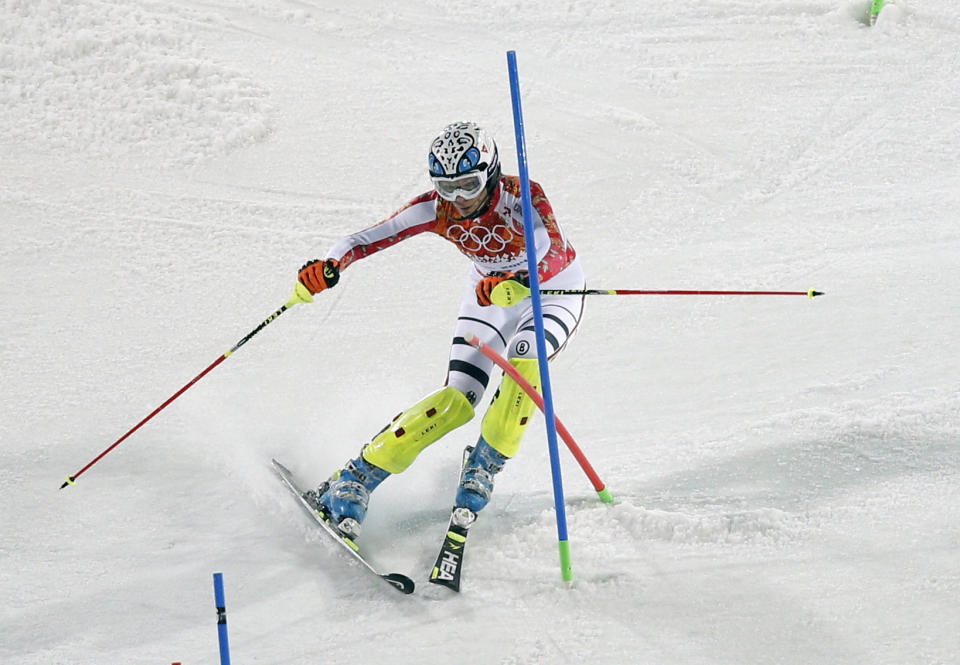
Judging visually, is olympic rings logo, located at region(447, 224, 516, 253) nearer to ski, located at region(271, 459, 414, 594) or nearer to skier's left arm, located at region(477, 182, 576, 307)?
skier's left arm, located at region(477, 182, 576, 307)

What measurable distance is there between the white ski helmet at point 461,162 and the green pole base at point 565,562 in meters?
1.27

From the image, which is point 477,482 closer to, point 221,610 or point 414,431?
point 414,431

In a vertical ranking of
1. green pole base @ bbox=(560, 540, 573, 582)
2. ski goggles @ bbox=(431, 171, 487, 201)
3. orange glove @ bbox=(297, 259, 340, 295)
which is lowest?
green pole base @ bbox=(560, 540, 573, 582)

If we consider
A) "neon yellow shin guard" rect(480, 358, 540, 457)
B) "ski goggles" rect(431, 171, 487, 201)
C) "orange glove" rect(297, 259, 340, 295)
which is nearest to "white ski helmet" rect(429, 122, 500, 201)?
"ski goggles" rect(431, 171, 487, 201)

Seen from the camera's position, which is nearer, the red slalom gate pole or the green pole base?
the green pole base

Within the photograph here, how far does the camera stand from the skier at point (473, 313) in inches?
166

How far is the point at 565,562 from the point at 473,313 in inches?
45.4

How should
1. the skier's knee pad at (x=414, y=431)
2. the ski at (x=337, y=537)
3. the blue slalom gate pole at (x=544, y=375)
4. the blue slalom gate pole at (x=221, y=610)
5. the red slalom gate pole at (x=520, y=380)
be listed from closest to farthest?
1. the blue slalom gate pole at (x=221, y=610)
2. the blue slalom gate pole at (x=544, y=375)
3. the ski at (x=337, y=537)
4. the red slalom gate pole at (x=520, y=380)
5. the skier's knee pad at (x=414, y=431)

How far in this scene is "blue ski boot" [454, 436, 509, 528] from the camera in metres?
4.20

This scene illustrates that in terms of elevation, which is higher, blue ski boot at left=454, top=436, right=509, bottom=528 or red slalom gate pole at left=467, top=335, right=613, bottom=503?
red slalom gate pole at left=467, top=335, right=613, bottom=503

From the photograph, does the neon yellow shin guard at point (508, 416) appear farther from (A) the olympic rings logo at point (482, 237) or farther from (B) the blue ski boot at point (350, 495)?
(A) the olympic rings logo at point (482, 237)

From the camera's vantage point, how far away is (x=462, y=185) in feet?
14.0

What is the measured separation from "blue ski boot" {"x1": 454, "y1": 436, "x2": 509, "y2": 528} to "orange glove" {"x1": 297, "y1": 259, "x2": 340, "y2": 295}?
817mm

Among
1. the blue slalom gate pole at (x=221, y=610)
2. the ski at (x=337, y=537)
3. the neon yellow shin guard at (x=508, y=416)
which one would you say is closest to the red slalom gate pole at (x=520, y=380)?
the neon yellow shin guard at (x=508, y=416)
